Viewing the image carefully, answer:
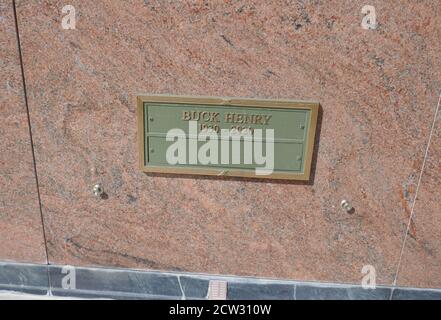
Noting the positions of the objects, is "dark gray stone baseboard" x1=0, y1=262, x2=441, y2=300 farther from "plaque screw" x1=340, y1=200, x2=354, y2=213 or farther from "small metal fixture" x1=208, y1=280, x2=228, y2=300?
"plaque screw" x1=340, y1=200, x2=354, y2=213

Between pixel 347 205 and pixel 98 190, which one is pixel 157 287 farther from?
pixel 347 205

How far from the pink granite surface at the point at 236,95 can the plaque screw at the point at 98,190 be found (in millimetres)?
54

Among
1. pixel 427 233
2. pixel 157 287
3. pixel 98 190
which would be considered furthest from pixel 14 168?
pixel 427 233

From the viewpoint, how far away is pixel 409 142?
282cm

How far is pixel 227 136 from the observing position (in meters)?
2.89

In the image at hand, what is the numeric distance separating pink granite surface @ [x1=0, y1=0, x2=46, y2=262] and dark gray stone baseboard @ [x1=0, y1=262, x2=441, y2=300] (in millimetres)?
163

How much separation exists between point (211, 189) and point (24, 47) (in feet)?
5.22

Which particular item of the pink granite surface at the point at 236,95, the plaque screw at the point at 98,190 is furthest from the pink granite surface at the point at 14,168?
the plaque screw at the point at 98,190

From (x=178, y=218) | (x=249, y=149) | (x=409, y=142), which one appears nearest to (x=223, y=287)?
(x=178, y=218)

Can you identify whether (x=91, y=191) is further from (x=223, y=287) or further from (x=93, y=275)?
(x=223, y=287)

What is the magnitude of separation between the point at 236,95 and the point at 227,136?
0.29 meters

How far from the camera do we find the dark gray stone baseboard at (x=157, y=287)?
3.20 m

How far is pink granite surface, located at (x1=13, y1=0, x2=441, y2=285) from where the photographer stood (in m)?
2.64

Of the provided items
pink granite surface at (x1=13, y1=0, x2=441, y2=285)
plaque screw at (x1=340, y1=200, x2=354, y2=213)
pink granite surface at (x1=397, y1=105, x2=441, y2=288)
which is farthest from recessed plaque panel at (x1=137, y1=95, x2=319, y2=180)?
pink granite surface at (x1=397, y1=105, x2=441, y2=288)
